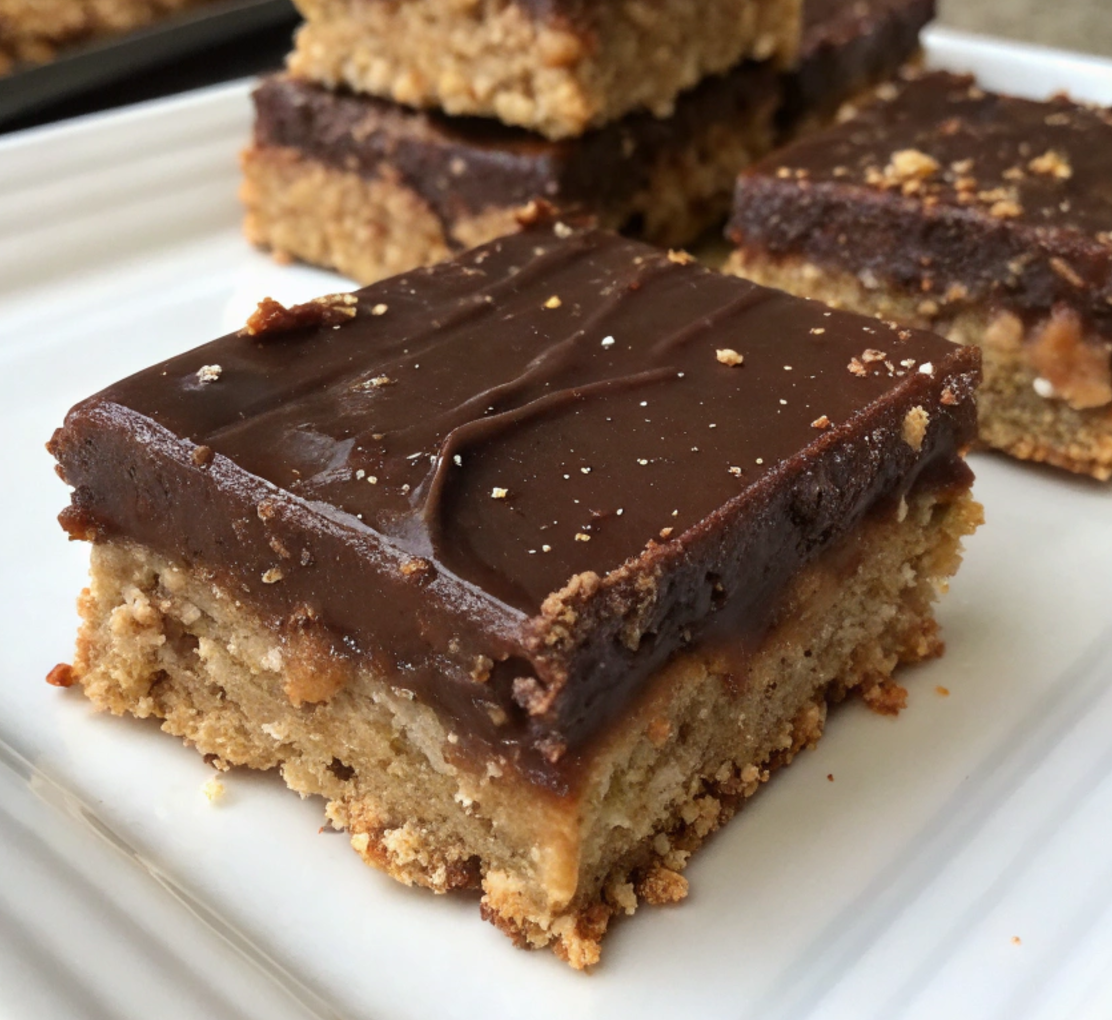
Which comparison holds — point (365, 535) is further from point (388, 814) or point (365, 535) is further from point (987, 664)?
point (987, 664)

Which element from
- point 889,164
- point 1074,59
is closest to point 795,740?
point 889,164

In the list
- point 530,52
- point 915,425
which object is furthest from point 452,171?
point 915,425

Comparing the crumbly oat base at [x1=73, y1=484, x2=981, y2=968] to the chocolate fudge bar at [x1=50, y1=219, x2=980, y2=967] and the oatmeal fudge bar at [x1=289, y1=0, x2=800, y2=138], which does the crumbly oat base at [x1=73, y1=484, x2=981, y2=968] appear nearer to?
the chocolate fudge bar at [x1=50, y1=219, x2=980, y2=967]

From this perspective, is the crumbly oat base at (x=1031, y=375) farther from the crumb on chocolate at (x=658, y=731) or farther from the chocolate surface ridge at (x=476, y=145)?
the crumb on chocolate at (x=658, y=731)

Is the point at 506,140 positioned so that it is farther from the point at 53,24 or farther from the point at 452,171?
the point at 53,24

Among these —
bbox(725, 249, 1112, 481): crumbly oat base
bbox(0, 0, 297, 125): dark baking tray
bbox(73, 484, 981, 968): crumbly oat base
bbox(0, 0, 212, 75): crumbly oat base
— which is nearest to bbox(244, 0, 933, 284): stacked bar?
bbox(725, 249, 1112, 481): crumbly oat base

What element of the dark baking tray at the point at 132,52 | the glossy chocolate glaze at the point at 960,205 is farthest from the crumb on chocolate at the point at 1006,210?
the dark baking tray at the point at 132,52
